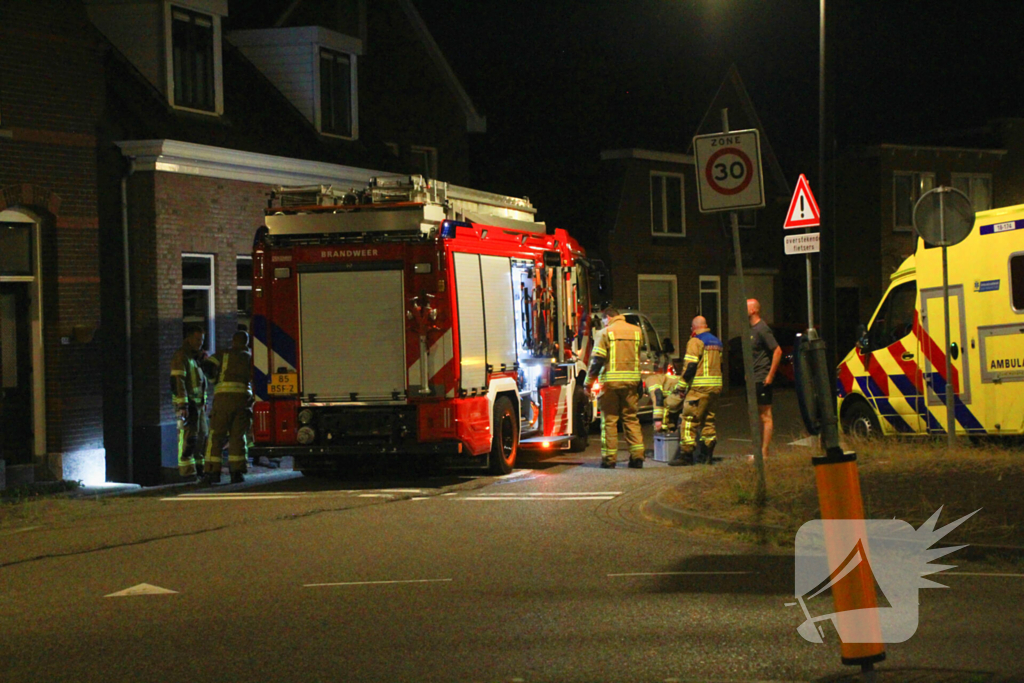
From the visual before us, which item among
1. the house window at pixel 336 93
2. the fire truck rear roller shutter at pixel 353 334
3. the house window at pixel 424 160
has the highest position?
the house window at pixel 336 93

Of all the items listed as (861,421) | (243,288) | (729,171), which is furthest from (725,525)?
(243,288)

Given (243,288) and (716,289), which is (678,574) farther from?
(716,289)

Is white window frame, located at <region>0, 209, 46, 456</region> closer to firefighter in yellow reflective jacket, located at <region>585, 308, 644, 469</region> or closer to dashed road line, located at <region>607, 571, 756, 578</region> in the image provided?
firefighter in yellow reflective jacket, located at <region>585, 308, 644, 469</region>

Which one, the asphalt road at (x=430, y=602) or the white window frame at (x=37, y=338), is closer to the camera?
the asphalt road at (x=430, y=602)

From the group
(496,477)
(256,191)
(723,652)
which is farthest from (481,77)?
(723,652)

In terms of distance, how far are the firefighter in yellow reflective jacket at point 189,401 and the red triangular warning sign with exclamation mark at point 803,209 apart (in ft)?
24.7

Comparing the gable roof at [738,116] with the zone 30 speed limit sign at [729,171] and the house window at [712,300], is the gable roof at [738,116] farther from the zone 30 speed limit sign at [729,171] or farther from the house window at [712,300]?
the zone 30 speed limit sign at [729,171]

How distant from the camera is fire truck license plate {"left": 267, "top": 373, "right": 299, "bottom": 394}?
14.1m

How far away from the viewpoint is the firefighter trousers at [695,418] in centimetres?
1486

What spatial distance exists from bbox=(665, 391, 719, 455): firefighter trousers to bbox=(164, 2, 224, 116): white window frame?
27.5ft

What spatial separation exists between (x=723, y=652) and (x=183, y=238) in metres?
12.9

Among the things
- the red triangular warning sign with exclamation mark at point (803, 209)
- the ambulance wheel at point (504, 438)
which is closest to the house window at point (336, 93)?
the ambulance wheel at point (504, 438)

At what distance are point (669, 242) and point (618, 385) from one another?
758 inches

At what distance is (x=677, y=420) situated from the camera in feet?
52.1
